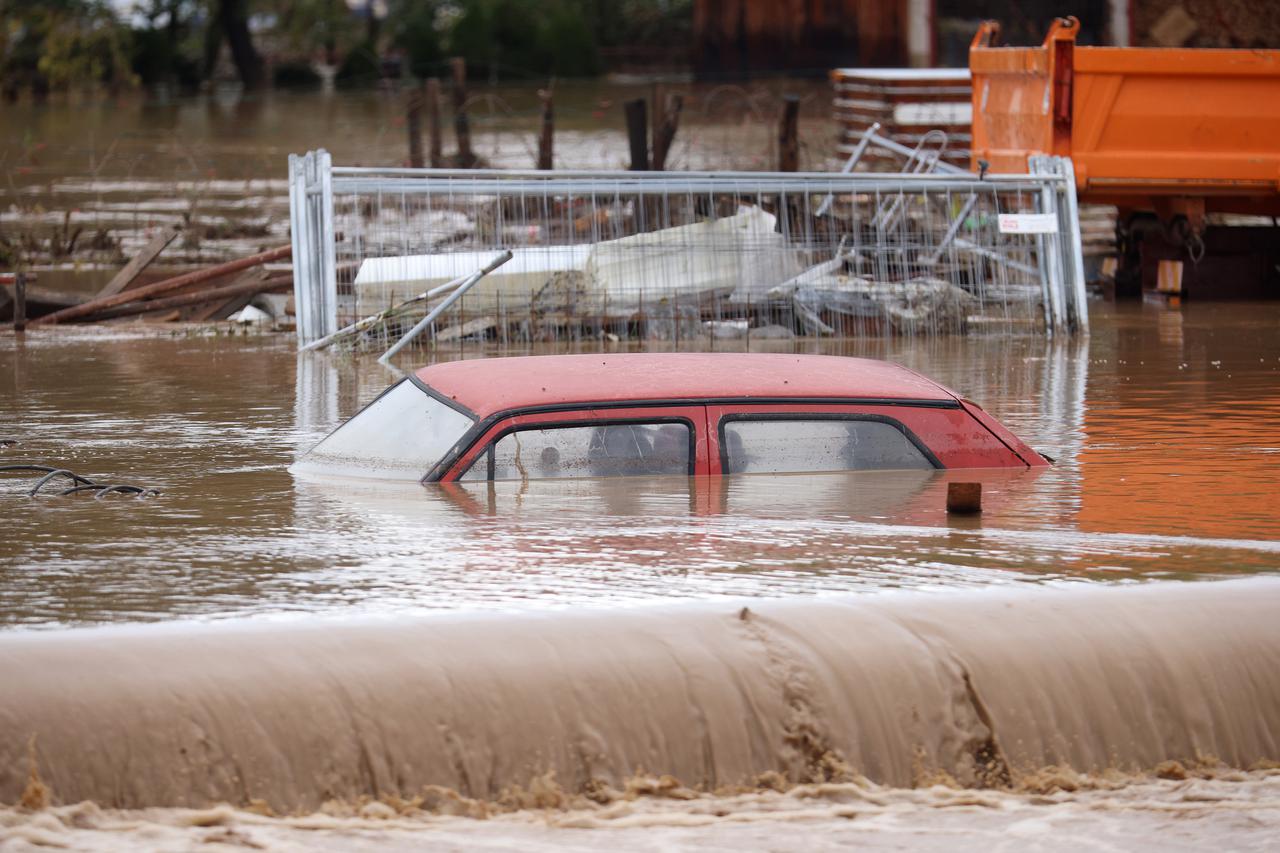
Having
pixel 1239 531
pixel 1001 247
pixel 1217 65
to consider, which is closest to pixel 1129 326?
pixel 1001 247

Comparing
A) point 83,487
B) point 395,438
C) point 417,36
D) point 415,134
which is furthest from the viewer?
point 417,36

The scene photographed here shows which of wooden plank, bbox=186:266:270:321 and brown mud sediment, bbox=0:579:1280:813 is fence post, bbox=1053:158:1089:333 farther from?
brown mud sediment, bbox=0:579:1280:813

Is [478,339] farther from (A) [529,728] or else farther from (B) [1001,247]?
(A) [529,728]

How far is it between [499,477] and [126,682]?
7.34 ft

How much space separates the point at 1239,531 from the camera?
753 cm

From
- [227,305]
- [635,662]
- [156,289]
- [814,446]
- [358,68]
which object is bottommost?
[635,662]

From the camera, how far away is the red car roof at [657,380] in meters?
7.45

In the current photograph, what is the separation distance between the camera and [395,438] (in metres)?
8.01

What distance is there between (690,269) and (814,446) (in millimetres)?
7153

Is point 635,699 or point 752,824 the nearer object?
point 752,824

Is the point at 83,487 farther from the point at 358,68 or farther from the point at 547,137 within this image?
the point at 358,68

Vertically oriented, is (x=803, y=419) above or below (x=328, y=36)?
below

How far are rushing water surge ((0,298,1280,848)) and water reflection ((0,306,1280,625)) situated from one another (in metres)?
0.02

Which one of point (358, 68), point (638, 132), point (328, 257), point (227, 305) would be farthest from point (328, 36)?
point (328, 257)
